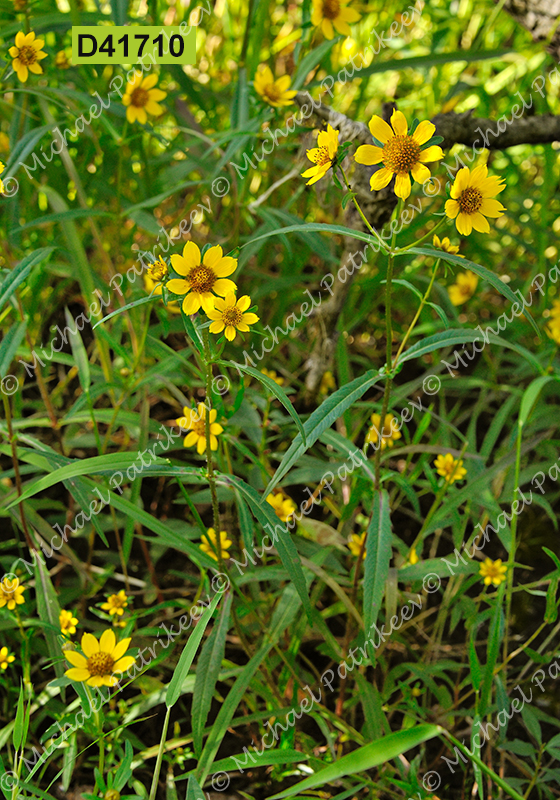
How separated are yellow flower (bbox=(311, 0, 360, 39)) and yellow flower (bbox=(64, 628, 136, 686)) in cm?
104

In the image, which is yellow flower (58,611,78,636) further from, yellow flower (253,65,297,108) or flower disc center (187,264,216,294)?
yellow flower (253,65,297,108)

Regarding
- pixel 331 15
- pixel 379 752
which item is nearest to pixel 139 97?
pixel 331 15

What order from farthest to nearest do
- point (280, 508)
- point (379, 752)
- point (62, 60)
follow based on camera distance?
point (62, 60)
point (280, 508)
point (379, 752)

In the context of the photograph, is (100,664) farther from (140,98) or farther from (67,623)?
(140,98)

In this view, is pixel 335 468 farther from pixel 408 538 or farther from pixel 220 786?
pixel 220 786

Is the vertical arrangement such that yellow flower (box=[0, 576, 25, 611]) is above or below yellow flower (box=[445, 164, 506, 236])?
below

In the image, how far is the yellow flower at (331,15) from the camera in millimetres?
1057

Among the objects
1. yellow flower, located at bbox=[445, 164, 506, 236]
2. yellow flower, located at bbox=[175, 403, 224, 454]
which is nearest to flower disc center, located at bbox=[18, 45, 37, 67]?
yellow flower, located at bbox=[175, 403, 224, 454]

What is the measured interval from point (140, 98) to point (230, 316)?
2.04ft

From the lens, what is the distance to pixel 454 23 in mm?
1607

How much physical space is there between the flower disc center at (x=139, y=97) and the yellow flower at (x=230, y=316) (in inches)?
23.8

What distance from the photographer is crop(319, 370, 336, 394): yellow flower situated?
1238 mm

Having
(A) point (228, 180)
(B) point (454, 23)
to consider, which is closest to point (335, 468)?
(A) point (228, 180)

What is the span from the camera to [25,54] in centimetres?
89
